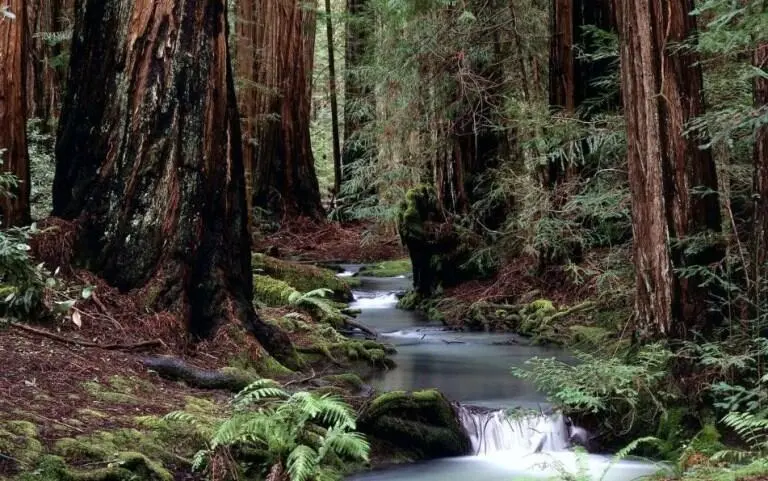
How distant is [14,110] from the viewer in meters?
9.76

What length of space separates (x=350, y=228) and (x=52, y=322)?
21655mm

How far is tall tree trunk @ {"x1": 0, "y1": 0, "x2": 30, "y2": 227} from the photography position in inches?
376

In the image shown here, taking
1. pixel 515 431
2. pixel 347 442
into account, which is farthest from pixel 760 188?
pixel 347 442

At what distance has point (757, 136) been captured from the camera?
573cm

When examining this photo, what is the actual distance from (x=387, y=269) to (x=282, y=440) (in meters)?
15.2

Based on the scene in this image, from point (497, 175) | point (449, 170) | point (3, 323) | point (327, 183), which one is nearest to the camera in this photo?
point (3, 323)

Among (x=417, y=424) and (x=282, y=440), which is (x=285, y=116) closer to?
(x=417, y=424)

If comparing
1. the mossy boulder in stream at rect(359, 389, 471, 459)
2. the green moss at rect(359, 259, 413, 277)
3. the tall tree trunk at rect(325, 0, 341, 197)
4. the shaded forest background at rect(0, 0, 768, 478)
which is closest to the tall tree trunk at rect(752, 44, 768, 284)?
the shaded forest background at rect(0, 0, 768, 478)

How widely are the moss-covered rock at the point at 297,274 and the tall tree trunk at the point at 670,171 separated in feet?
25.2

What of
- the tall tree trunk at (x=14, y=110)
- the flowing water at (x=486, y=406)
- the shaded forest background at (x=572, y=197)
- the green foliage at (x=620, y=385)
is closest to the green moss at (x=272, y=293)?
the flowing water at (x=486, y=406)

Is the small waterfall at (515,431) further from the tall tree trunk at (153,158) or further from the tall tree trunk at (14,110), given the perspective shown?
the tall tree trunk at (14,110)

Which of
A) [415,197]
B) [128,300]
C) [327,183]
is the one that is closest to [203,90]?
[128,300]

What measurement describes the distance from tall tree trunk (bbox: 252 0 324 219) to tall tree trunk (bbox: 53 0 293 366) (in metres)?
15.1

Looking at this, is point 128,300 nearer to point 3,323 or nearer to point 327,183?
point 3,323
